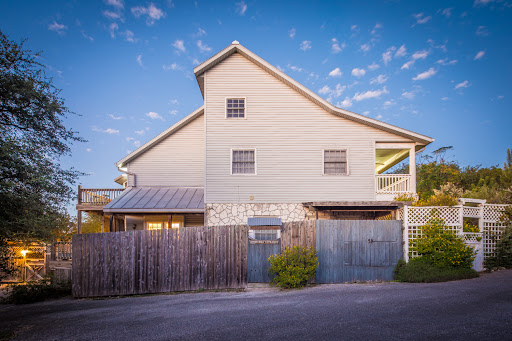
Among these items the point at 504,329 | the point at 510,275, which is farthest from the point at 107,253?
the point at 510,275

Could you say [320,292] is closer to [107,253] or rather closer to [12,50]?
[107,253]

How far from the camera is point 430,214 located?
12461 millimetres

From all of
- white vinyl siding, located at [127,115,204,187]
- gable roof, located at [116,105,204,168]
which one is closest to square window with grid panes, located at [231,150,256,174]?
white vinyl siding, located at [127,115,204,187]

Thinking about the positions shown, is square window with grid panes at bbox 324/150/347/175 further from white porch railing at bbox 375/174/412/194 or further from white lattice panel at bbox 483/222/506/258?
white lattice panel at bbox 483/222/506/258

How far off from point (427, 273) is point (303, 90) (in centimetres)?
898

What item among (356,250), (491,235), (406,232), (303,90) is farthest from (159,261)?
(491,235)

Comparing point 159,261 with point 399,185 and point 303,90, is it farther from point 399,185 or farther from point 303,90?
point 399,185

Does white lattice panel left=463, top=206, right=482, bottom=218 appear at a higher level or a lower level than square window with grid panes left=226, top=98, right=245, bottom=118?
lower

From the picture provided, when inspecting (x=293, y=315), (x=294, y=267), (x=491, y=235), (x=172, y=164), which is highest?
(x=172, y=164)

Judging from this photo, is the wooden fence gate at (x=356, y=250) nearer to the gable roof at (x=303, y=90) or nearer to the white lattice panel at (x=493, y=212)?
the white lattice panel at (x=493, y=212)

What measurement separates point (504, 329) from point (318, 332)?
313cm

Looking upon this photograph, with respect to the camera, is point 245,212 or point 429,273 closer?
point 429,273

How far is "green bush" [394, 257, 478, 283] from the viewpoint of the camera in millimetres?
11248

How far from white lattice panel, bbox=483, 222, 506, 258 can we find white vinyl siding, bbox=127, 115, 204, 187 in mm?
12345
